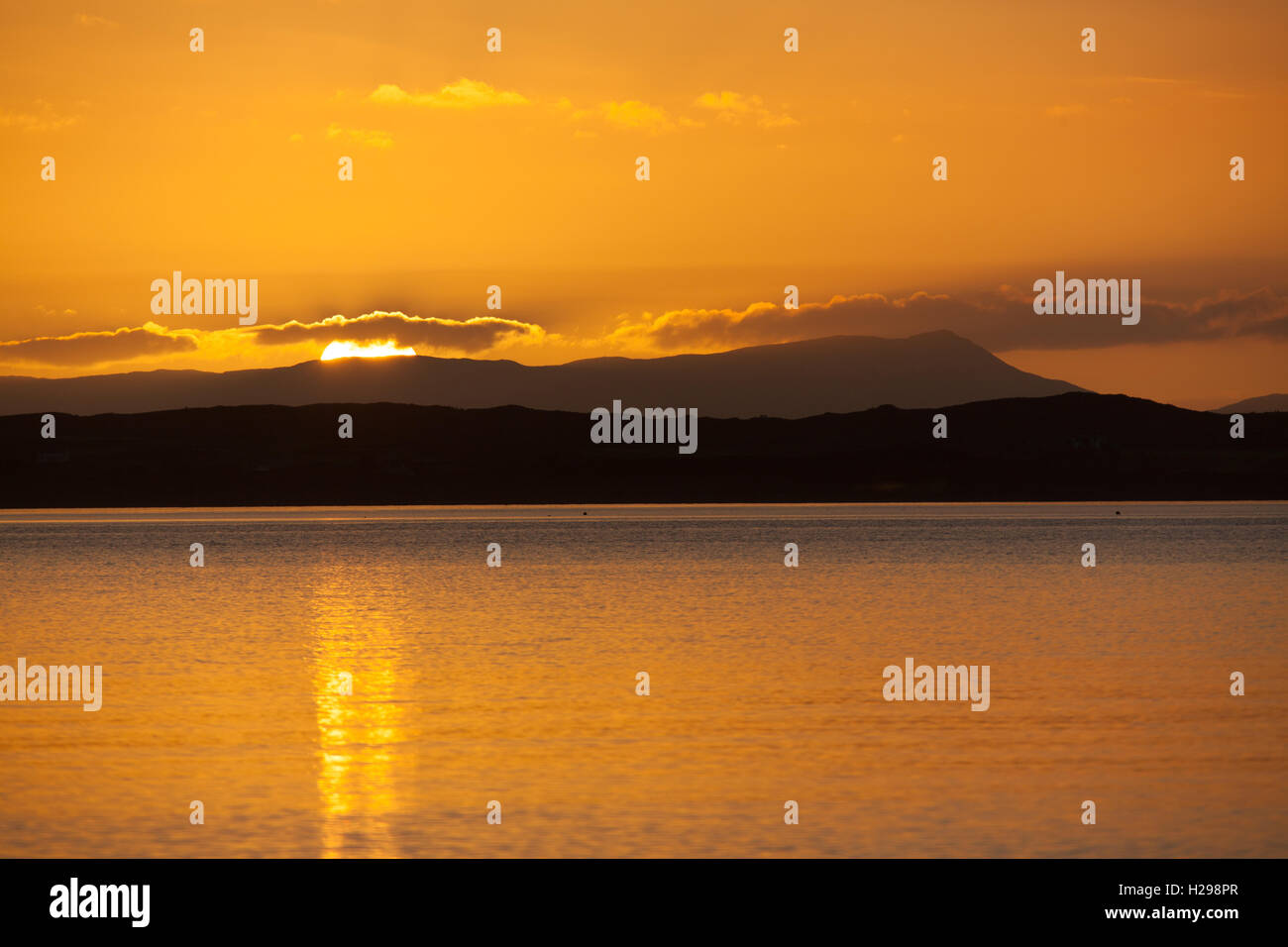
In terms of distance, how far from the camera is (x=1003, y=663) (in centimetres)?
2861

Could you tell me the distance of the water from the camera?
15211 mm

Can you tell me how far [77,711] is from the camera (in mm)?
23047

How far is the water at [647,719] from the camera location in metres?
15.2

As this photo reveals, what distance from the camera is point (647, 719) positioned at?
860 inches

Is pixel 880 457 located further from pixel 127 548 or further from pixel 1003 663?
pixel 1003 663

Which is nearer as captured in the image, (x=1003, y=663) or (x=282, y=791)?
(x=282, y=791)
